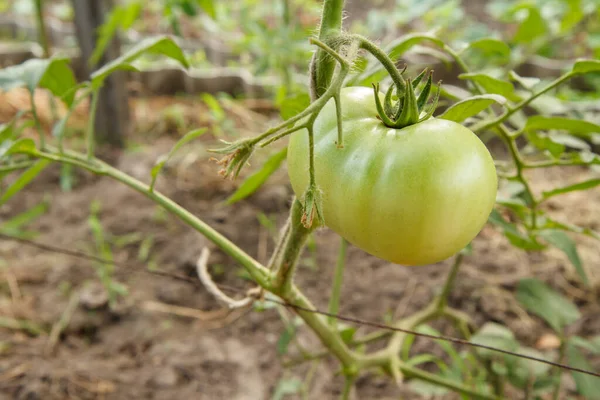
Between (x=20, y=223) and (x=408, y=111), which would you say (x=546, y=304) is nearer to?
(x=408, y=111)

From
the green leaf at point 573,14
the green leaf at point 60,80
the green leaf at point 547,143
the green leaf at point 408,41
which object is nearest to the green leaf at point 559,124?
the green leaf at point 547,143

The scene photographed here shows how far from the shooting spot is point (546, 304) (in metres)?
0.88

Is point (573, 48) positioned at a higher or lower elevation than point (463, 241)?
lower

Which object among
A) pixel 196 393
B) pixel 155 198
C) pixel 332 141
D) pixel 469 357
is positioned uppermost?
pixel 332 141

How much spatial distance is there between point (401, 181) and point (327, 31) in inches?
5.8

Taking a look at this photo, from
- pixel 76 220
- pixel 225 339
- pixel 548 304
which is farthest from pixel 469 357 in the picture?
pixel 76 220

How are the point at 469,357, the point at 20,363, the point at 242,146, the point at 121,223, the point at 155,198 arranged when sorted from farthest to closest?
1. the point at 121,223
2. the point at 20,363
3. the point at 469,357
4. the point at 155,198
5. the point at 242,146

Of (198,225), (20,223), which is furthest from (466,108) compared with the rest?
(20,223)

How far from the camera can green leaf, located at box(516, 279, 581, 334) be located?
88 centimetres

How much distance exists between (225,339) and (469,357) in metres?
0.55

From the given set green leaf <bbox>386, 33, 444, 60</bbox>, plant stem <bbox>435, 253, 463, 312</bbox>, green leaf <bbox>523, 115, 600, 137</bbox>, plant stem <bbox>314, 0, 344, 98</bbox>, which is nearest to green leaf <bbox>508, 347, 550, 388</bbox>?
plant stem <bbox>435, 253, 463, 312</bbox>

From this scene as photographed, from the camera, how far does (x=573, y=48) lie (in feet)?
9.64

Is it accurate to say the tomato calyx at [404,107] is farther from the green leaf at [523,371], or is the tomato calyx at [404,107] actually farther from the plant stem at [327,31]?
the green leaf at [523,371]

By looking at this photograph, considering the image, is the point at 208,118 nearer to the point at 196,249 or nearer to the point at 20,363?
the point at 196,249
